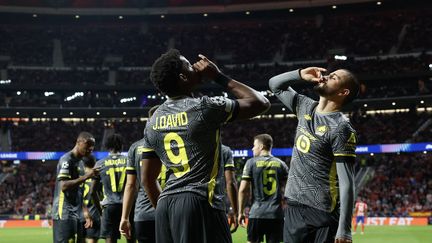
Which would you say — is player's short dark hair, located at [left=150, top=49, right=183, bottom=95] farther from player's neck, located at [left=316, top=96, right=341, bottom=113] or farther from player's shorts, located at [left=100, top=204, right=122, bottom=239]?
player's shorts, located at [left=100, top=204, right=122, bottom=239]

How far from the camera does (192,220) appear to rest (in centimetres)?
439

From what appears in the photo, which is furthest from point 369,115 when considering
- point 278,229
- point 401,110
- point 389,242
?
point 278,229

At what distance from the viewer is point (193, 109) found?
14.7ft

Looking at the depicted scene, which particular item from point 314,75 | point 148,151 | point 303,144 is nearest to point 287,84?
point 314,75

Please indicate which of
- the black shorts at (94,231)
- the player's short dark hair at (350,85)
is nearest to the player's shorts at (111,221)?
the black shorts at (94,231)

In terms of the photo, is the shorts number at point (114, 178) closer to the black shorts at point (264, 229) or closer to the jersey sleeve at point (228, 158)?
the jersey sleeve at point (228, 158)

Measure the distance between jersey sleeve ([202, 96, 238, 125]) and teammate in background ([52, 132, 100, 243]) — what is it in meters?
4.74

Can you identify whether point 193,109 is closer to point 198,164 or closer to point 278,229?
point 198,164

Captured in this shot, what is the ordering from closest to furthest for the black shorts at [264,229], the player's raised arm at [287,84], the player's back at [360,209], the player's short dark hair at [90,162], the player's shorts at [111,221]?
1. the player's raised arm at [287,84]
2. the black shorts at [264,229]
3. the player's shorts at [111,221]
4. the player's short dark hair at [90,162]
5. the player's back at [360,209]

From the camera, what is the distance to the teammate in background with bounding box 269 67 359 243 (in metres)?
5.42

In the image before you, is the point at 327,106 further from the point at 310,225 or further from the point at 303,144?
the point at 310,225

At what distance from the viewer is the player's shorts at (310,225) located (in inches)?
214

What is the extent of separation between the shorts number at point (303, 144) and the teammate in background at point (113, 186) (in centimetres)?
507

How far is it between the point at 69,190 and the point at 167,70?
5103 mm
